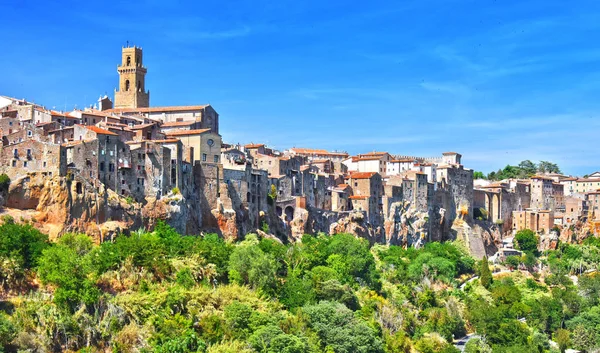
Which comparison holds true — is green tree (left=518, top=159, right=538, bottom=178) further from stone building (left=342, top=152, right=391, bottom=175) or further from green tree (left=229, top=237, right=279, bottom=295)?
green tree (left=229, top=237, right=279, bottom=295)

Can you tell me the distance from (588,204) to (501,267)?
72.7ft

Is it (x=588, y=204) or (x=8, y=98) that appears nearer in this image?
(x=8, y=98)

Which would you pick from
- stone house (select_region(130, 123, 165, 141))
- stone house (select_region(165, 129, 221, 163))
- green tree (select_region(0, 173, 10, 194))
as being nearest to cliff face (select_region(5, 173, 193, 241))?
green tree (select_region(0, 173, 10, 194))

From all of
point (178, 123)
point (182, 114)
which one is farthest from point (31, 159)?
point (182, 114)

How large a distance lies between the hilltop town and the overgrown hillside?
98.8 inches

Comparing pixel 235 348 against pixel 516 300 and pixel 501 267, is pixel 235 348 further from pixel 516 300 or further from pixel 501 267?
pixel 501 267

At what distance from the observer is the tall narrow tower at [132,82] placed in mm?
88188

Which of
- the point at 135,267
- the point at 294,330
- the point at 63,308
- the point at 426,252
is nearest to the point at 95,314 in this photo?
the point at 63,308

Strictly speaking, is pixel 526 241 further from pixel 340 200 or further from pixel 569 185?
pixel 340 200

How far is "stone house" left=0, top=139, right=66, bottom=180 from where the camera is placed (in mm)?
53031

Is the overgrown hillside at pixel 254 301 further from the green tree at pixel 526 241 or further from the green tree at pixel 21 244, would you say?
the green tree at pixel 526 241

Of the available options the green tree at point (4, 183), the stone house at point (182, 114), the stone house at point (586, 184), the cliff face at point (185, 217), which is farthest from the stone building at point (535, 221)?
the green tree at point (4, 183)

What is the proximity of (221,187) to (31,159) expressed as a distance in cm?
1599

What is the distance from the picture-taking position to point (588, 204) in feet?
348
